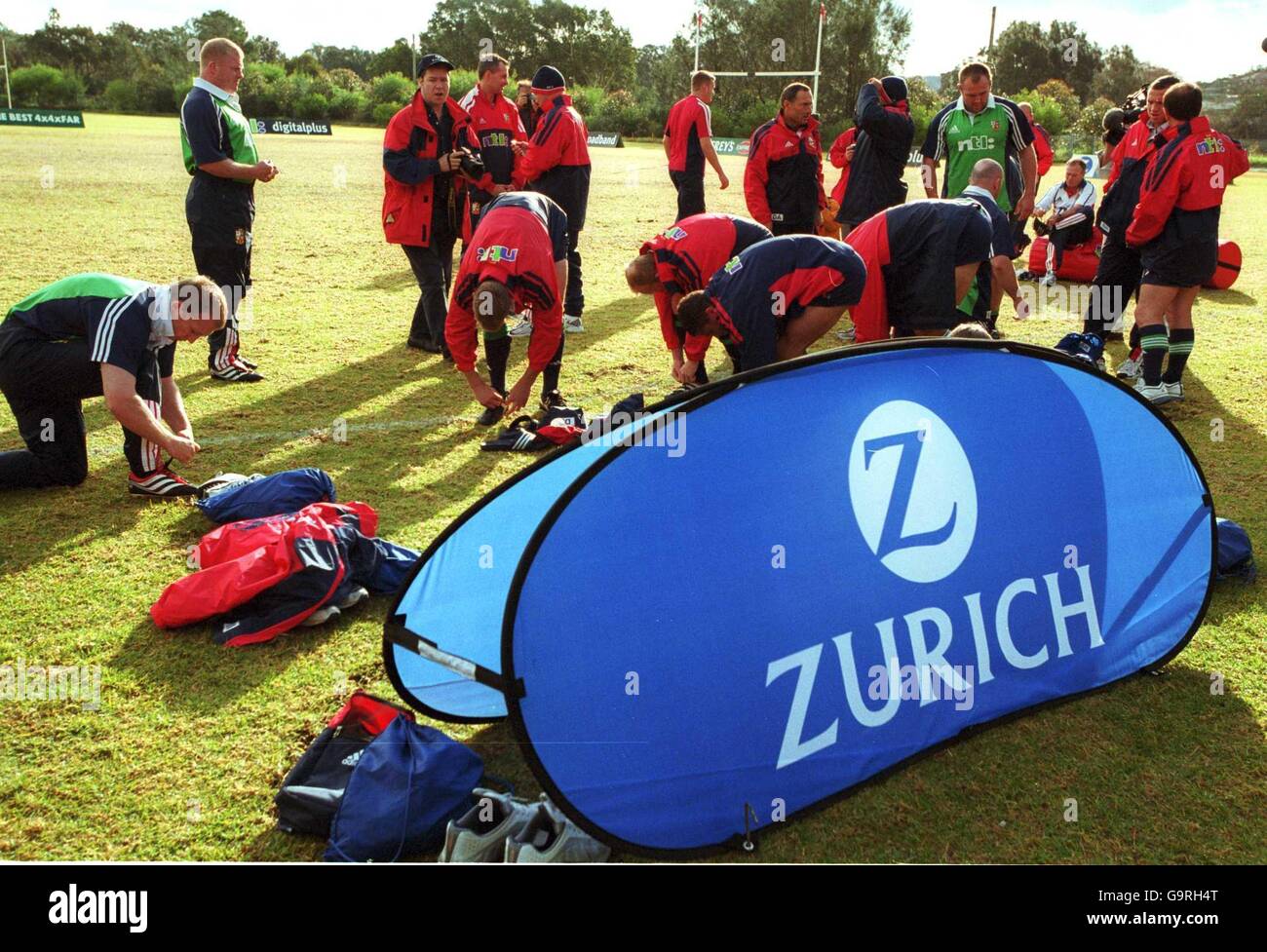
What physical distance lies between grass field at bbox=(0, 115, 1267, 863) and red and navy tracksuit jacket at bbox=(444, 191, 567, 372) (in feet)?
2.30

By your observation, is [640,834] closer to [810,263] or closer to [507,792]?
[507,792]

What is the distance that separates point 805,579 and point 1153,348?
5147mm

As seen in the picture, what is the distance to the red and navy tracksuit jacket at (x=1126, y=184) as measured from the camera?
7.03 metres

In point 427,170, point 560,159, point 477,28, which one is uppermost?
point 477,28

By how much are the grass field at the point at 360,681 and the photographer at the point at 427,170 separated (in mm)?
900

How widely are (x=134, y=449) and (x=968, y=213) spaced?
4758 millimetres

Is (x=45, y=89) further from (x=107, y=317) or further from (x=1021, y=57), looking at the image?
(x=1021, y=57)

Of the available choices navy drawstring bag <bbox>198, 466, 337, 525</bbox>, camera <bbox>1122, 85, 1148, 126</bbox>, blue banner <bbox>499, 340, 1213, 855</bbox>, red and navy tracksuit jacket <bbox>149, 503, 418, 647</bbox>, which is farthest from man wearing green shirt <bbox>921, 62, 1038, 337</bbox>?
red and navy tracksuit jacket <bbox>149, 503, 418, 647</bbox>

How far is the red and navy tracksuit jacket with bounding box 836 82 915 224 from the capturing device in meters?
7.90

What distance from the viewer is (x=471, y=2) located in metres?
62.8

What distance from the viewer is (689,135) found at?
9.59 meters

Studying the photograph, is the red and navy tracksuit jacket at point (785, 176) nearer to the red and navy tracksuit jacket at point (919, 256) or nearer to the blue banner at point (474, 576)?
the red and navy tracksuit jacket at point (919, 256)

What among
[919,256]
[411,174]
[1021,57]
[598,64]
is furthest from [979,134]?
[1021,57]

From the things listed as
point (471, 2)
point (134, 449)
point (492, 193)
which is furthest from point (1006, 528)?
point (471, 2)
